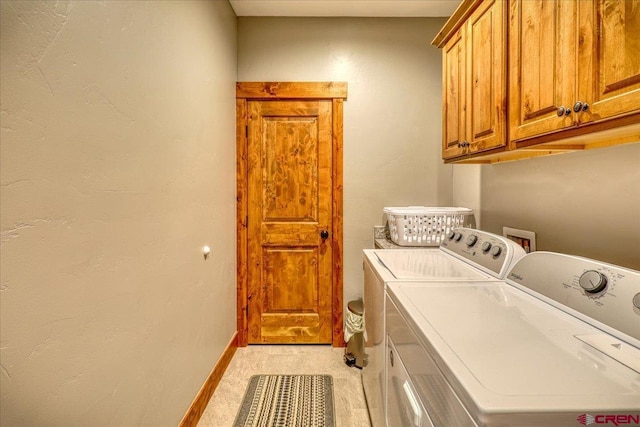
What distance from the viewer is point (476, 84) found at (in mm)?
1594

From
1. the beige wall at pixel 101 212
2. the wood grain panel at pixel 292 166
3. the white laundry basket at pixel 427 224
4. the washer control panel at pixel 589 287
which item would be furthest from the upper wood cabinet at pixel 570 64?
the wood grain panel at pixel 292 166

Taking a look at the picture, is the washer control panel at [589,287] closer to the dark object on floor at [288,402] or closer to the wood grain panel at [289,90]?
the dark object on floor at [288,402]

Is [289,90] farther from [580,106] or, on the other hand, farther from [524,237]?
[580,106]

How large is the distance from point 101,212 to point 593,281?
56.8 inches

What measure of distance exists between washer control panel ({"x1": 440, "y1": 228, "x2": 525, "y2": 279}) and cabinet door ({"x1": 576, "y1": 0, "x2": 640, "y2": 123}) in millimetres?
556

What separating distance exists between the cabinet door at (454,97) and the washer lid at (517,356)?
103cm

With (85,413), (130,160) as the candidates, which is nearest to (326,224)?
(130,160)

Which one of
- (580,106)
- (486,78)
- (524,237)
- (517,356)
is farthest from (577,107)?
(524,237)

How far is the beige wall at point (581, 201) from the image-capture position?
3.70 ft

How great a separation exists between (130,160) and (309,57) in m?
1.97

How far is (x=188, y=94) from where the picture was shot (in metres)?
1.75

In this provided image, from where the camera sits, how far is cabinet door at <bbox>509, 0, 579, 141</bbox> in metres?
1.01

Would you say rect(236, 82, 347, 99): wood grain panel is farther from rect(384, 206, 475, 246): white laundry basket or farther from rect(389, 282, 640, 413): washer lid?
rect(389, 282, 640, 413): washer lid

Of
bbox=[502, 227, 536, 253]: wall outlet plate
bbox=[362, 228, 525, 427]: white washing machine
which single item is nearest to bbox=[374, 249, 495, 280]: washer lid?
bbox=[362, 228, 525, 427]: white washing machine
